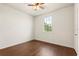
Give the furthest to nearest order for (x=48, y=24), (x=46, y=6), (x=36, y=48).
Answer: (x=36, y=48)
(x=48, y=24)
(x=46, y=6)

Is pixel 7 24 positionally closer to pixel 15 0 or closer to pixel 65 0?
pixel 15 0

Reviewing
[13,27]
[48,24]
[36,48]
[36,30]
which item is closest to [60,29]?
[48,24]

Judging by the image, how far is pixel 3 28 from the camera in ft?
7.56

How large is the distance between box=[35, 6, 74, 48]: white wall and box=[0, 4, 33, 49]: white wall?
324mm

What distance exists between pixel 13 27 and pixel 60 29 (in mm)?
1610

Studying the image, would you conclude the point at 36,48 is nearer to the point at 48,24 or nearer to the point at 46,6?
the point at 48,24

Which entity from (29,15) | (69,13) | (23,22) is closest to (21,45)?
(23,22)

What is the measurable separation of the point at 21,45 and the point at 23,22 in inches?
32.8

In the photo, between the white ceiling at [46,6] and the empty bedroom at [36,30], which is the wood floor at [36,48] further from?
the white ceiling at [46,6]

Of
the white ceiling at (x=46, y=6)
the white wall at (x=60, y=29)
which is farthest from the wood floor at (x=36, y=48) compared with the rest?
the white ceiling at (x=46, y=6)

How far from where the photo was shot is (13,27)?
95.7 inches

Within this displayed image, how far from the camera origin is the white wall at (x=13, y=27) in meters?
2.29

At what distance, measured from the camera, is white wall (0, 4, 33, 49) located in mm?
2285

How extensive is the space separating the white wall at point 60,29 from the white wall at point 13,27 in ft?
1.06
